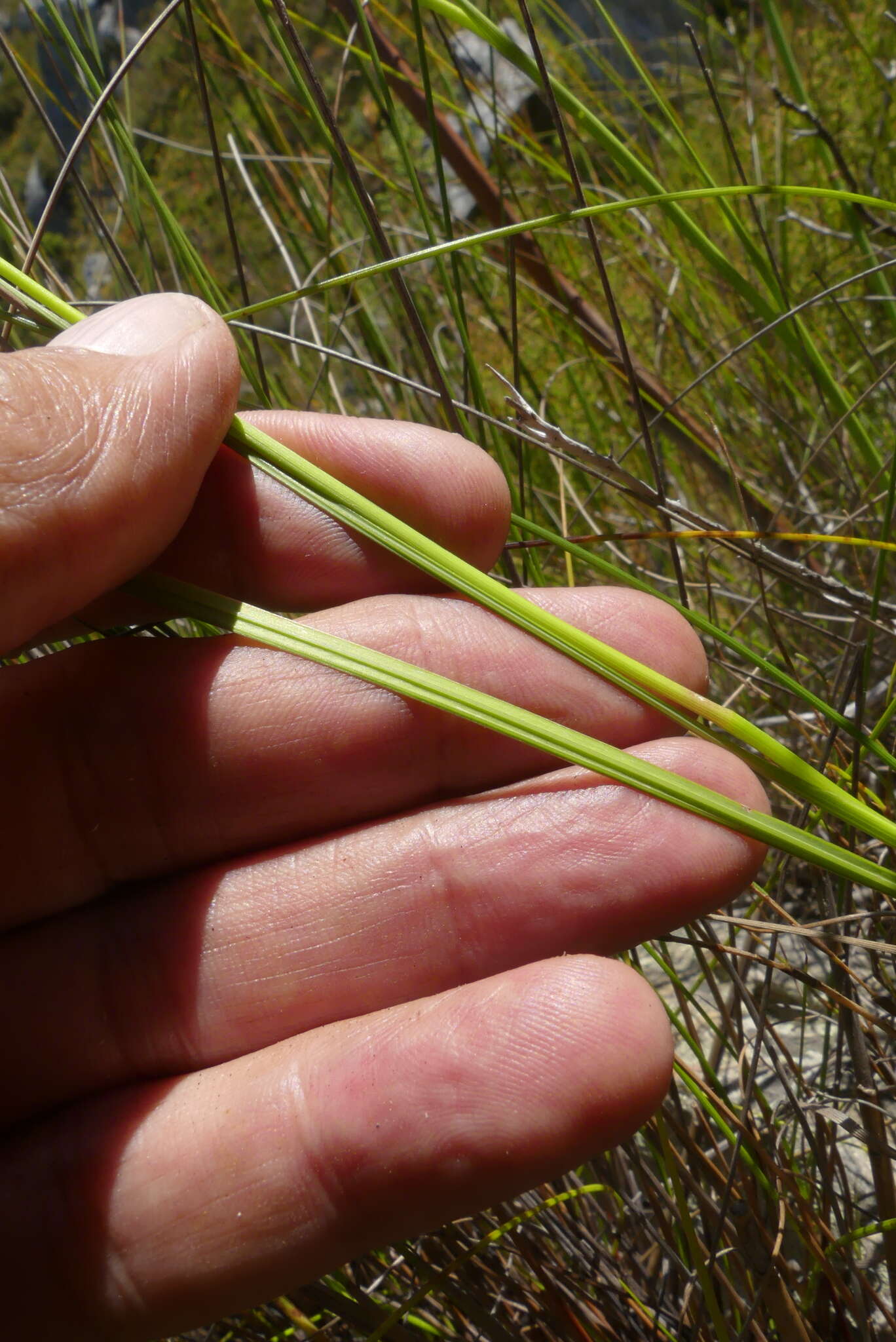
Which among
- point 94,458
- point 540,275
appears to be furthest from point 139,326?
point 540,275

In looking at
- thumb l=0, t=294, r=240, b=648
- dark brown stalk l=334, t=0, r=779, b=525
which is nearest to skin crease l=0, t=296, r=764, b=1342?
thumb l=0, t=294, r=240, b=648

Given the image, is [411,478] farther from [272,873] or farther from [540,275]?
[540,275]

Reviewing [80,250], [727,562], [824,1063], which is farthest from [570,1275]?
[80,250]

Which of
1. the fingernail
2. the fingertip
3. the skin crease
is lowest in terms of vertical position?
the skin crease

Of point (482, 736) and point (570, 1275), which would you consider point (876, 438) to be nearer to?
point (482, 736)

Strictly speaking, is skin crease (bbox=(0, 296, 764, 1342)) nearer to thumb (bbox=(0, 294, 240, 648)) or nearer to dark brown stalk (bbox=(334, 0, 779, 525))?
thumb (bbox=(0, 294, 240, 648))

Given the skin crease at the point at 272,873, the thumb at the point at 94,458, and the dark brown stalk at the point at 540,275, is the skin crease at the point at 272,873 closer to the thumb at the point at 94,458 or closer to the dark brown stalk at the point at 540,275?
the thumb at the point at 94,458

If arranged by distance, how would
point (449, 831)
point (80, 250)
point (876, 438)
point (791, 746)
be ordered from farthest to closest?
point (80, 250)
point (876, 438)
point (791, 746)
point (449, 831)

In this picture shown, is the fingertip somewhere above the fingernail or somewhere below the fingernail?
below

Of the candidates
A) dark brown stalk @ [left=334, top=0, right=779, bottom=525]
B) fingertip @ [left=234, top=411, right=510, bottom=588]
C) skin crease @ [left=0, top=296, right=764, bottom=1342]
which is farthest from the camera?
dark brown stalk @ [left=334, top=0, right=779, bottom=525]
